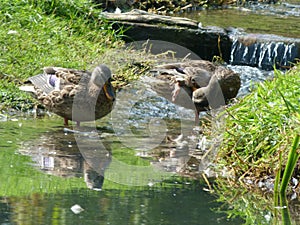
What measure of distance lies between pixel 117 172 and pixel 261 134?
4.19ft

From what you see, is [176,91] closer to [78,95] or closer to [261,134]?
[78,95]

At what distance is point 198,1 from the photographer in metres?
16.3

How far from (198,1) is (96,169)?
31.9 feet

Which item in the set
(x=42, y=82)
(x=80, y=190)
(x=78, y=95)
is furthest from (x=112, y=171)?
(x=42, y=82)

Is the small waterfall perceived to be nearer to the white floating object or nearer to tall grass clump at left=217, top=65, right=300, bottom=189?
tall grass clump at left=217, top=65, right=300, bottom=189

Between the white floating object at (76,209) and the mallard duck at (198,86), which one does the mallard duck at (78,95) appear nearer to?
the mallard duck at (198,86)

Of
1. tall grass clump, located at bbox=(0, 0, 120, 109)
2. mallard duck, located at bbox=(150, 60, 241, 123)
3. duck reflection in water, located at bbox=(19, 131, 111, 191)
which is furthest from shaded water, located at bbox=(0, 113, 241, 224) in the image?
mallard duck, located at bbox=(150, 60, 241, 123)

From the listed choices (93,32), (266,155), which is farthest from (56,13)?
(266,155)

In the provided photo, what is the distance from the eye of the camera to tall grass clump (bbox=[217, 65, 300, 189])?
22.7 ft

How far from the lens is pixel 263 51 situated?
12.8 m

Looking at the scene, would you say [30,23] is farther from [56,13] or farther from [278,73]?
[278,73]

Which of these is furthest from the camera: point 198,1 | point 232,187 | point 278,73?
point 198,1

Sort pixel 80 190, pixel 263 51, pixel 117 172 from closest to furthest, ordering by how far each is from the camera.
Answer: pixel 80 190
pixel 117 172
pixel 263 51

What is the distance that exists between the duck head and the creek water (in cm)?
37
